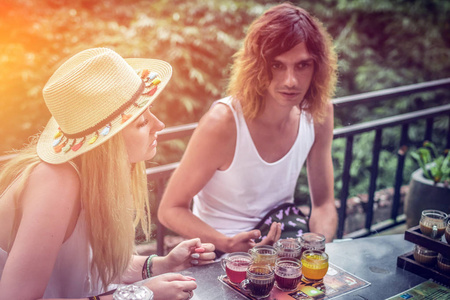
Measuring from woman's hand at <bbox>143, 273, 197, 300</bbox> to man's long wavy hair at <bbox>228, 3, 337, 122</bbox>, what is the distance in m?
1.11

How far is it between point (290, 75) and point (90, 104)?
3.79ft

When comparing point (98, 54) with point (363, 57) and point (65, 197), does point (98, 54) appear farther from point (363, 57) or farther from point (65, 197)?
point (363, 57)

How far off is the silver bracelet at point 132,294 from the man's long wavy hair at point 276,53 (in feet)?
4.21

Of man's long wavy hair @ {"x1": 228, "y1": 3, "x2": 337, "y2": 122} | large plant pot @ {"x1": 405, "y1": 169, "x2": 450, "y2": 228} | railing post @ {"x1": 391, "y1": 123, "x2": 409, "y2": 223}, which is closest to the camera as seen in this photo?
man's long wavy hair @ {"x1": 228, "y1": 3, "x2": 337, "y2": 122}

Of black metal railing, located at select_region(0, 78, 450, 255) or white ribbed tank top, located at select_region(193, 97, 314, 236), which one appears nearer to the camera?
white ribbed tank top, located at select_region(193, 97, 314, 236)

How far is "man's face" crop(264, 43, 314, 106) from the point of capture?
2.38 meters

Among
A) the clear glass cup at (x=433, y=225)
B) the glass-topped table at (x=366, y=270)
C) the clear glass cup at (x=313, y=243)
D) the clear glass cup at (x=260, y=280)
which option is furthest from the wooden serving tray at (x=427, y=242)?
the clear glass cup at (x=260, y=280)

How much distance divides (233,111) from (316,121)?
1.80 feet

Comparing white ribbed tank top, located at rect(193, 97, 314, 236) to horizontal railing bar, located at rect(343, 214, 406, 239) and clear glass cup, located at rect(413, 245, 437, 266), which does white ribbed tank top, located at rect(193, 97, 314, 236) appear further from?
horizontal railing bar, located at rect(343, 214, 406, 239)

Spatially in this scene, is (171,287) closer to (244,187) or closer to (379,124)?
(244,187)

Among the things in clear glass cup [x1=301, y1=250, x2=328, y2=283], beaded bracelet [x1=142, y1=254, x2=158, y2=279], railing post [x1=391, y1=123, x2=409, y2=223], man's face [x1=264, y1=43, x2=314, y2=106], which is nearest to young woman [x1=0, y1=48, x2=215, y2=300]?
beaded bracelet [x1=142, y1=254, x2=158, y2=279]

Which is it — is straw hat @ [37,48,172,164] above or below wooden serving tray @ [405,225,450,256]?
above

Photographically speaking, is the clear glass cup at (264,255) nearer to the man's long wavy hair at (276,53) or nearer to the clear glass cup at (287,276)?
the clear glass cup at (287,276)

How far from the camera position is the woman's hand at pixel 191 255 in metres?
1.85
